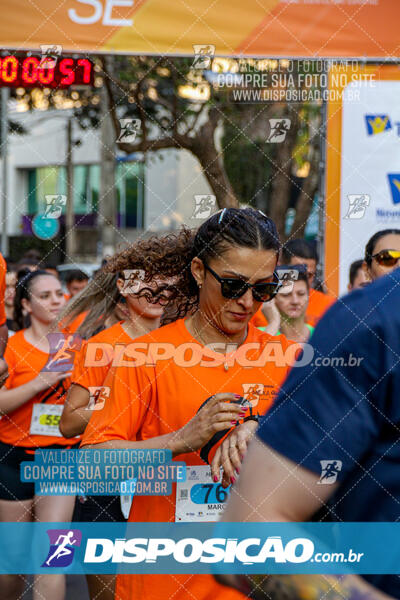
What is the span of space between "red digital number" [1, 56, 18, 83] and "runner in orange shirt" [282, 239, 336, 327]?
6.28 ft

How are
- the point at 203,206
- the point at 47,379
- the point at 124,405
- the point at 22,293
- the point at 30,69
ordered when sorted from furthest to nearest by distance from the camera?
the point at 22,293 < the point at 30,69 < the point at 47,379 < the point at 203,206 < the point at 124,405

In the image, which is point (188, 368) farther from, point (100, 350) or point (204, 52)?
point (204, 52)

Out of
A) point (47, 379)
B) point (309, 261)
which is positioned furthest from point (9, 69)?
point (309, 261)

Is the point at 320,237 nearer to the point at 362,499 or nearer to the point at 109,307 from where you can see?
the point at 109,307

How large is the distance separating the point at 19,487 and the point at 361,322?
3.24 metres

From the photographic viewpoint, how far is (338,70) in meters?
4.45

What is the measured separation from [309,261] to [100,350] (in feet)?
6.98

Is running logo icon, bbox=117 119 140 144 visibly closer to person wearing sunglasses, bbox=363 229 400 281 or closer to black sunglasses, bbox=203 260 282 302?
person wearing sunglasses, bbox=363 229 400 281

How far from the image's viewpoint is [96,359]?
3.06 meters

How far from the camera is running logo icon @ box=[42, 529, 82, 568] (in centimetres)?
335

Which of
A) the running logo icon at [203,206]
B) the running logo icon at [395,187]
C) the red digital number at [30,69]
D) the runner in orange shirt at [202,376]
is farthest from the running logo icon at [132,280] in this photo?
the running logo icon at [395,187]

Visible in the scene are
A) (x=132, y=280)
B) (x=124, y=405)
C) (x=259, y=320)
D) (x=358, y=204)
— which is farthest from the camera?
→ (x=358, y=204)

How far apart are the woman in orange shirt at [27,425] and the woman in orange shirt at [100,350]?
0.63 feet

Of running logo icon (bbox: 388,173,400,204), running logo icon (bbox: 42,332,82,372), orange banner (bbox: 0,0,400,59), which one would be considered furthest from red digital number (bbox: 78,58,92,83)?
running logo icon (bbox: 388,173,400,204)
